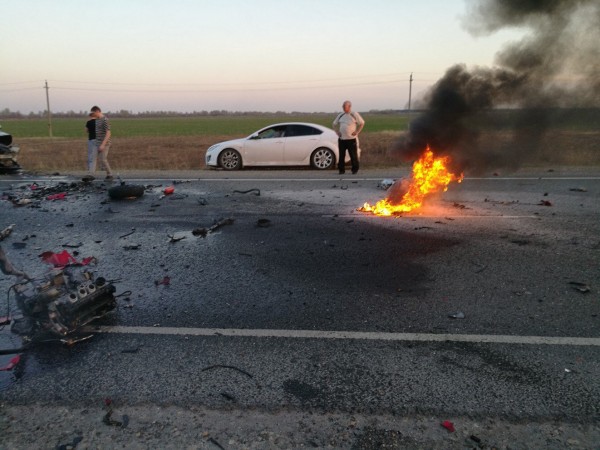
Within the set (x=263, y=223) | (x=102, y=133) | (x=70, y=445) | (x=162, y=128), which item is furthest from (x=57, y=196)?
(x=162, y=128)

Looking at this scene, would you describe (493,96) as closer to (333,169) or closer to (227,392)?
(333,169)

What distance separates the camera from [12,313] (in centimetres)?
404

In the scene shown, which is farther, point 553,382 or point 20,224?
point 20,224

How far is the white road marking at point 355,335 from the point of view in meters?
3.43

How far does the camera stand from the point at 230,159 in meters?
14.3

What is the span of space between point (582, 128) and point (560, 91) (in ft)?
4.52

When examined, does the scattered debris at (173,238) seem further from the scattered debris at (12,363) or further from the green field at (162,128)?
the green field at (162,128)

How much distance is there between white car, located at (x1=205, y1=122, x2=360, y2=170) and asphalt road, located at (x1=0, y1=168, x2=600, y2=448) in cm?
636

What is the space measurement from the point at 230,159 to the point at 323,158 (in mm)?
3019

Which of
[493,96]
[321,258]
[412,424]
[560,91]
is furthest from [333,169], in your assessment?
[412,424]

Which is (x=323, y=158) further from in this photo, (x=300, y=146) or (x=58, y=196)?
(x=58, y=196)

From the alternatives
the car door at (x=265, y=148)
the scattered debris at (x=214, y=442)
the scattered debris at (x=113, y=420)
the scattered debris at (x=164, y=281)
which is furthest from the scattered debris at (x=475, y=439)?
the car door at (x=265, y=148)

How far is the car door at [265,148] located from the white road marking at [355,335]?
35.7 ft

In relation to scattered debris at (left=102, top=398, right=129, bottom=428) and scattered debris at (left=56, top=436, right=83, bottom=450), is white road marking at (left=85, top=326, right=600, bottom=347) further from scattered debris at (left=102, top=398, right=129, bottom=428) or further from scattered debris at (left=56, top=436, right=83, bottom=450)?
scattered debris at (left=56, top=436, right=83, bottom=450)
